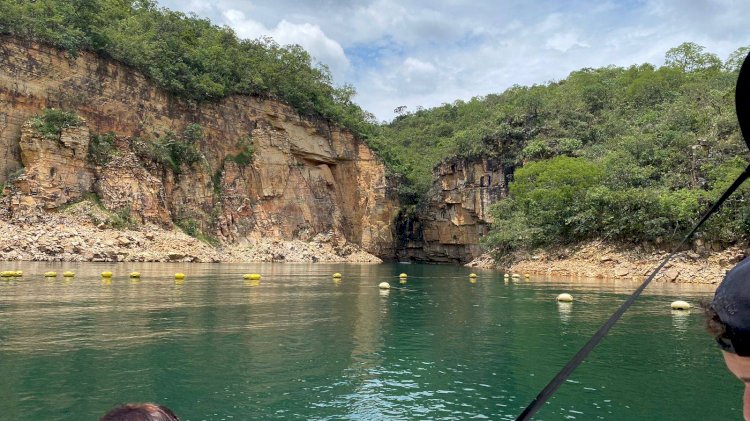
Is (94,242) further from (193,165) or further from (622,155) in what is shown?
(622,155)

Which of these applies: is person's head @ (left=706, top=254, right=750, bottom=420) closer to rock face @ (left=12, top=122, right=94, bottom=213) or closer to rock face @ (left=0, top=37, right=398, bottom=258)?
rock face @ (left=12, top=122, right=94, bottom=213)

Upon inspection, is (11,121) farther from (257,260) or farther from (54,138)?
(257,260)

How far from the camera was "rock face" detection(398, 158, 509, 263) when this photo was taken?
58.3m

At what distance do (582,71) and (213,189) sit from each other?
54210 millimetres

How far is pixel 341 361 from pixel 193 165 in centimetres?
5068

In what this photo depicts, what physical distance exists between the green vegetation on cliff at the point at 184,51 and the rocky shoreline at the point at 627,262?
122 ft

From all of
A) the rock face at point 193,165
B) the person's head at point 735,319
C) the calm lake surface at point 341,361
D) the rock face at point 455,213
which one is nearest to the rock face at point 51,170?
the rock face at point 193,165

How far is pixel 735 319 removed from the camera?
3.81 ft

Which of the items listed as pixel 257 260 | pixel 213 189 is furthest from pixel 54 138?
pixel 257 260

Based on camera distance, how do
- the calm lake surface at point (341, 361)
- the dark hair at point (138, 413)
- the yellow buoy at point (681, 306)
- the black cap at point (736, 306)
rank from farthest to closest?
the yellow buoy at point (681, 306) < the calm lake surface at point (341, 361) < the dark hair at point (138, 413) < the black cap at point (736, 306)

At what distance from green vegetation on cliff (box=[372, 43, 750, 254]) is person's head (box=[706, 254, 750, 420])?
32937mm

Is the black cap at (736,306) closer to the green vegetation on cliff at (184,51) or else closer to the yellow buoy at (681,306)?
the yellow buoy at (681,306)

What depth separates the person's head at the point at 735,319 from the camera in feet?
3.77

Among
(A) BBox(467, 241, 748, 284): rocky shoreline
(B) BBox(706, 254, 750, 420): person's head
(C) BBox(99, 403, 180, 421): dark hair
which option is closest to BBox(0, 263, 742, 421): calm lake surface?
(C) BBox(99, 403, 180, 421): dark hair
